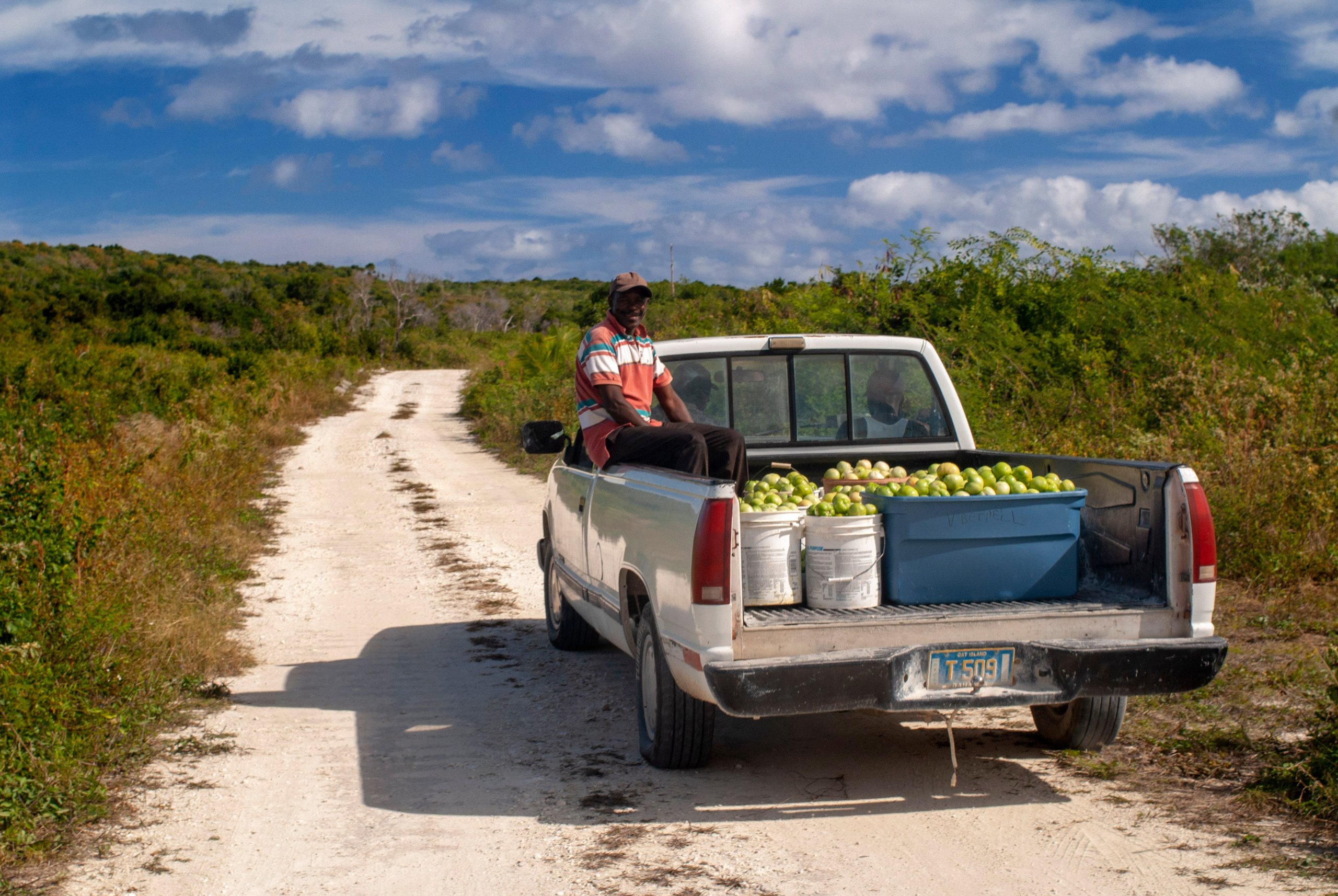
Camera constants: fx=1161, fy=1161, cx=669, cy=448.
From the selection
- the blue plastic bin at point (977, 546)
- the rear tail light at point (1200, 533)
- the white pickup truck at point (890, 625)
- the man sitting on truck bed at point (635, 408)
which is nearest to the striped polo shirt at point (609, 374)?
the man sitting on truck bed at point (635, 408)

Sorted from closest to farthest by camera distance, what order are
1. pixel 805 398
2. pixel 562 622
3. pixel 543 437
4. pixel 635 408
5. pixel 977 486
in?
pixel 977 486, pixel 635 408, pixel 805 398, pixel 543 437, pixel 562 622

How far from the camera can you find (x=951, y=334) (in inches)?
570

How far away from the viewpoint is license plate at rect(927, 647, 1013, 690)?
13.6ft

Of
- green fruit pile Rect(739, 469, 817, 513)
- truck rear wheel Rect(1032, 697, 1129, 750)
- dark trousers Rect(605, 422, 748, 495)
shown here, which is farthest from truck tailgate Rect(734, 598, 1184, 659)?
dark trousers Rect(605, 422, 748, 495)

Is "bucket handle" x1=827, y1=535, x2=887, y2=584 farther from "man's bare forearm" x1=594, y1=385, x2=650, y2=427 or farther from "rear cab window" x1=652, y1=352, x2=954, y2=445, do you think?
"rear cab window" x1=652, y1=352, x2=954, y2=445

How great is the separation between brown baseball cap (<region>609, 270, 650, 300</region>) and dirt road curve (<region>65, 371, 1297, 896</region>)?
2138 mm

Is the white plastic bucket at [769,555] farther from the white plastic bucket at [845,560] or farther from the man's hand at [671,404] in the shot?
the man's hand at [671,404]

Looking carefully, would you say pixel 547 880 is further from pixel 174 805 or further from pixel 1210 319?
pixel 1210 319

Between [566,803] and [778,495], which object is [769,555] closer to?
[778,495]

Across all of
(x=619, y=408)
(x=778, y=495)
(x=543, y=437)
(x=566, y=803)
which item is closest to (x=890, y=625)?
(x=778, y=495)

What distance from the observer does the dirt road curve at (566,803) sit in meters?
3.84

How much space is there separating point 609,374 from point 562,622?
7.05ft

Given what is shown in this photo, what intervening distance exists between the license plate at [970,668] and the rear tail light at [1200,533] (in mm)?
773

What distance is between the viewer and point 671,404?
595 cm
